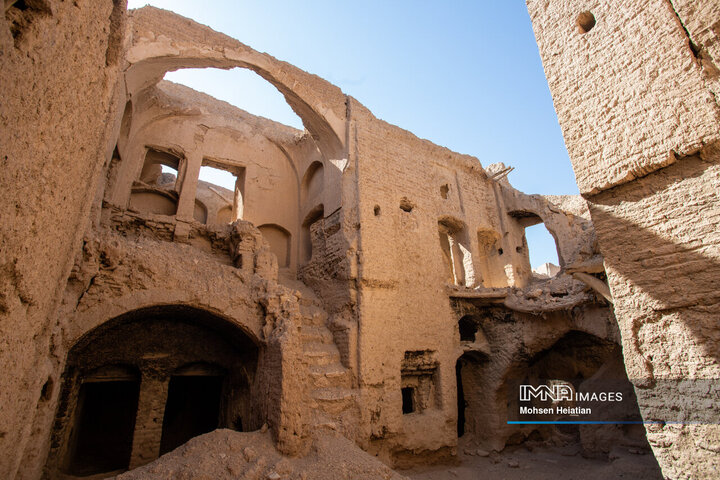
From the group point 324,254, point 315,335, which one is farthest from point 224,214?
point 315,335

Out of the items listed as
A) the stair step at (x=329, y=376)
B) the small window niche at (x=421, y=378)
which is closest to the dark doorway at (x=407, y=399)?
the small window niche at (x=421, y=378)

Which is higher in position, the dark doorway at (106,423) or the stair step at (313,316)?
the stair step at (313,316)

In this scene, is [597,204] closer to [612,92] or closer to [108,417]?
[612,92]

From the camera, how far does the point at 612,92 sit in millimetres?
3533

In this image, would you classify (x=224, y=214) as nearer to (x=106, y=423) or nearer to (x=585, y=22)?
(x=106, y=423)

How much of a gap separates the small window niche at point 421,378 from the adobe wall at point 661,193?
4859 mm

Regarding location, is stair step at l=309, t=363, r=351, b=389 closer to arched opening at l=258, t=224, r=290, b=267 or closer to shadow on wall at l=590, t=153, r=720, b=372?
shadow on wall at l=590, t=153, r=720, b=372

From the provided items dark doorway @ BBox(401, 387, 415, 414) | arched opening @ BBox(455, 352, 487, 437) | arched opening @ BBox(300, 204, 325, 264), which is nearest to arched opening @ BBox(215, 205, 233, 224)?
arched opening @ BBox(300, 204, 325, 264)

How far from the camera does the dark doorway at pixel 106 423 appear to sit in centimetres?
836

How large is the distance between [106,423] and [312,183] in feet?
28.0

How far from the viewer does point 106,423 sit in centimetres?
929

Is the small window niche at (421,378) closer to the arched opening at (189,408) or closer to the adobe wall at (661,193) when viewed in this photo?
the arched opening at (189,408)

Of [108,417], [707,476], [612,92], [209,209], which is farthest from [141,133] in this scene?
[707,476]

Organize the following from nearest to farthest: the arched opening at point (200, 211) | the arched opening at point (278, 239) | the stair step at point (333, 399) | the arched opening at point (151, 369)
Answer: the stair step at point (333, 399), the arched opening at point (151, 369), the arched opening at point (278, 239), the arched opening at point (200, 211)
